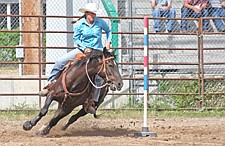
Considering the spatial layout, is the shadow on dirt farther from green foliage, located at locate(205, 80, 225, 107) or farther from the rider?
green foliage, located at locate(205, 80, 225, 107)

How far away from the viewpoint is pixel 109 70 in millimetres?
10031

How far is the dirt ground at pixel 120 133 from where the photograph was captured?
30.5ft

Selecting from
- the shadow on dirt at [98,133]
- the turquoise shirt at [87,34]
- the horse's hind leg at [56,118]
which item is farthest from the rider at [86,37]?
the shadow on dirt at [98,133]

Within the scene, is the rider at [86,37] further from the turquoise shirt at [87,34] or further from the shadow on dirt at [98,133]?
the shadow on dirt at [98,133]

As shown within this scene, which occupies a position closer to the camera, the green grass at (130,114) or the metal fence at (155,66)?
the green grass at (130,114)

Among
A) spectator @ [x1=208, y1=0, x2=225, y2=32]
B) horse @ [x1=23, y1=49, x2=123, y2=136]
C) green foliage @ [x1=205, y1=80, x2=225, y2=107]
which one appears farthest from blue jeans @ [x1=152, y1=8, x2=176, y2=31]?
horse @ [x1=23, y1=49, x2=123, y2=136]

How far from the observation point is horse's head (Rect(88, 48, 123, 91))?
9.94 metres

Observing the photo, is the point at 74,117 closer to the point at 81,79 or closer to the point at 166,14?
the point at 81,79

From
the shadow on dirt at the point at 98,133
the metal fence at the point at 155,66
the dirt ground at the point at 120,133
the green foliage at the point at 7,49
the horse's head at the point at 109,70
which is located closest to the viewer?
the dirt ground at the point at 120,133

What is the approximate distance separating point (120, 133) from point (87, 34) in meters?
1.89

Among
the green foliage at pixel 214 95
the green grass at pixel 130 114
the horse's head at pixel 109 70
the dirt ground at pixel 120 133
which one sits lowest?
the dirt ground at pixel 120 133

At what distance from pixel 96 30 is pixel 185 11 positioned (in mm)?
5750

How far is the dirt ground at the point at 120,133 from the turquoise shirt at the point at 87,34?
4.87 feet

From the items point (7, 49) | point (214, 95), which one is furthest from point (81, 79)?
point (7, 49)
